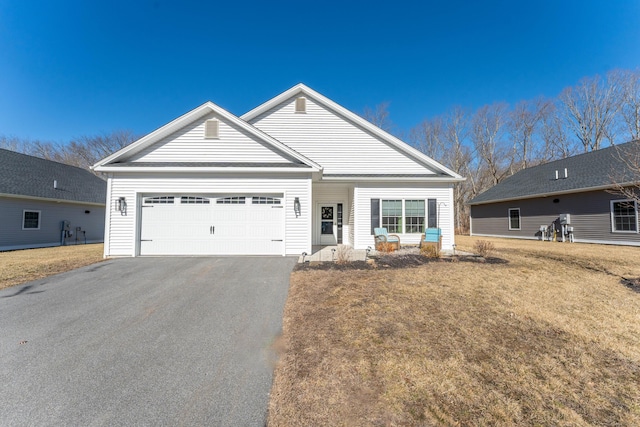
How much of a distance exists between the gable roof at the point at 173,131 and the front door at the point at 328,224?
136 inches

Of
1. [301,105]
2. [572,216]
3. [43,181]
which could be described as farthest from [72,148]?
[572,216]

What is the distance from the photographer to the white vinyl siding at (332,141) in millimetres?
11836

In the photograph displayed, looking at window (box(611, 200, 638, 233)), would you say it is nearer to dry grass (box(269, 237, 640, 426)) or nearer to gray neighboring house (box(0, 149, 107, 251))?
dry grass (box(269, 237, 640, 426))

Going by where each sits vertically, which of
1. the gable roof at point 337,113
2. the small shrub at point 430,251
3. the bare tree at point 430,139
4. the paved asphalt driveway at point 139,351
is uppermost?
the bare tree at point 430,139

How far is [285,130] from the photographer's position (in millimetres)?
12273

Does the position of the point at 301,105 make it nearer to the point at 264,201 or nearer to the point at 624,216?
the point at 264,201

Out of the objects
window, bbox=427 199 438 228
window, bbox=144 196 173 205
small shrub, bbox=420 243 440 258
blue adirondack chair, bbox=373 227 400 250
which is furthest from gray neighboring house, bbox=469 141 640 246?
window, bbox=144 196 173 205

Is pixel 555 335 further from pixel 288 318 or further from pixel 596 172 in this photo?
pixel 596 172

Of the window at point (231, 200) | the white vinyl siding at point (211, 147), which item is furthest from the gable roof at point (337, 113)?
the window at point (231, 200)

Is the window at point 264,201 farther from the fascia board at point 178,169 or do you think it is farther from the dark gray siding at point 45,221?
the dark gray siding at point 45,221

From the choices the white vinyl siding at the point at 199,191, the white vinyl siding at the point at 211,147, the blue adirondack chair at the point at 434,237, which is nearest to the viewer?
the white vinyl siding at the point at 199,191

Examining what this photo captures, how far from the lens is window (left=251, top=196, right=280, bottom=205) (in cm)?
929

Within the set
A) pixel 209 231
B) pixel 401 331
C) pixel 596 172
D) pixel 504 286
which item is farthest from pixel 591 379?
pixel 596 172

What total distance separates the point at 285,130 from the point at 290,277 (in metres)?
7.90
